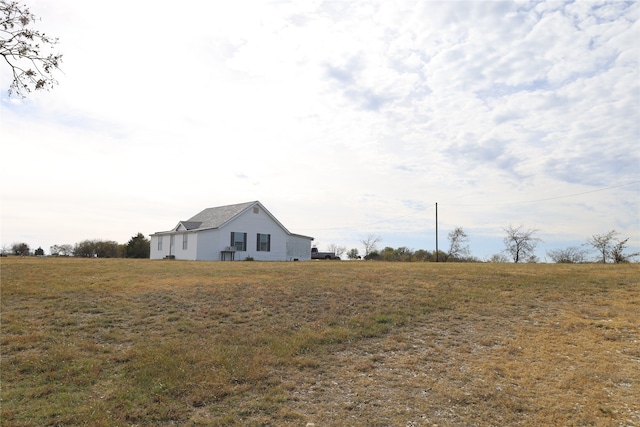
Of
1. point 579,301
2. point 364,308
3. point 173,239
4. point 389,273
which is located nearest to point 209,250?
point 173,239

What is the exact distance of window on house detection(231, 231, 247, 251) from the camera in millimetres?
36500

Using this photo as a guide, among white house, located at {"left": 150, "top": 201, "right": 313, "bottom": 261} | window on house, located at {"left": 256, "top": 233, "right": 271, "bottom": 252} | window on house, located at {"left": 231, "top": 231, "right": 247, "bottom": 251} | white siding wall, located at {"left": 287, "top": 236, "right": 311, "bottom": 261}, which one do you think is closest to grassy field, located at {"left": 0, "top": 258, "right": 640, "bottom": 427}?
white house, located at {"left": 150, "top": 201, "right": 313, "bottom": 261}

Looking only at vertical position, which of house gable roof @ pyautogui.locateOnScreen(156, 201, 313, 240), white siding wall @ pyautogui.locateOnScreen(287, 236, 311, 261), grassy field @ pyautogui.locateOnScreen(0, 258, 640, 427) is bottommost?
grassy field @ pyautogui.locateOnScreen(0, 258, 640, 427)

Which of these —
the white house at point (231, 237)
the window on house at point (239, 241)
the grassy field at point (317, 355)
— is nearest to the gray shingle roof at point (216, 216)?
the white house at point (231, 237)

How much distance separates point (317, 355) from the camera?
862 cm

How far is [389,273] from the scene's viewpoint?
1947 cm

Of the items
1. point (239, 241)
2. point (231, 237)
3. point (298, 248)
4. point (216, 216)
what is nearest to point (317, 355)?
point (231, 237)

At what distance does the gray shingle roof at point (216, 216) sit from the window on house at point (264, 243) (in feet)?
9.69

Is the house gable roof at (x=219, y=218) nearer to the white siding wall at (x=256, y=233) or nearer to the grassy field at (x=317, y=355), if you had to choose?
the white siding wall at (x=256, y=233)

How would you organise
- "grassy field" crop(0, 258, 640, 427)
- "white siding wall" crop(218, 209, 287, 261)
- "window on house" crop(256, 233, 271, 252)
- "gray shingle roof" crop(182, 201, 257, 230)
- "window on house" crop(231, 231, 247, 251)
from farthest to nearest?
"window on house" crop(256, 233, 271, 252), "gray shingle roof" crop(182, 201, 257, 230), "window on house" crop(231, 231, 247, 251), "white siding wall" crop(218, 209, 287, 261), "grassy field" crop(0, 258, 640, 427)

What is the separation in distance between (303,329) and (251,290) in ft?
16.0

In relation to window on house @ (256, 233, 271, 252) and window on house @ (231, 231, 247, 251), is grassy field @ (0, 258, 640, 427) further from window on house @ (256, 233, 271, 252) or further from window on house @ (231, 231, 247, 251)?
window on house @ (256, 233, 271, 252)

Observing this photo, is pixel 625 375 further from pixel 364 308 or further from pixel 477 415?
pixel 364 308

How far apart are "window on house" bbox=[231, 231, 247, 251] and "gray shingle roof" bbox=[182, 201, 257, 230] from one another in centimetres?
160
